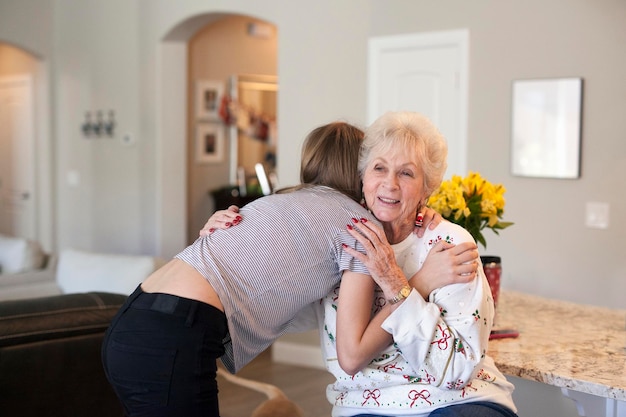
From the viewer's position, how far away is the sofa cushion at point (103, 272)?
12.0 ft

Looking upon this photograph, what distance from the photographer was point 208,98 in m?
7.29

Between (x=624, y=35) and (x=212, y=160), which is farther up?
(x=624, y=35)

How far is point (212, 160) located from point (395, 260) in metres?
→ 5.51

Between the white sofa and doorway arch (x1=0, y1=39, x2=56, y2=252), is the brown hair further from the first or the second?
doorway arch (x1=0, y1=39, x2=56, y2=252)

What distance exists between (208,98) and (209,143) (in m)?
0.42

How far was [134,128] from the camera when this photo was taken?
7094 mm

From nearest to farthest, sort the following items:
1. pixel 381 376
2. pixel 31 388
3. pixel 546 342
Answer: pixel 381 376 → pixel 546 342 → pixel 31 388

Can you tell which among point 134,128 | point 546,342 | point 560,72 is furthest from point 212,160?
point 546,342

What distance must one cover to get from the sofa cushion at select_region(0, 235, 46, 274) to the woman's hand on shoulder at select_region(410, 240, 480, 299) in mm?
2965

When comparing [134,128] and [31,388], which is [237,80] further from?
[31,388]

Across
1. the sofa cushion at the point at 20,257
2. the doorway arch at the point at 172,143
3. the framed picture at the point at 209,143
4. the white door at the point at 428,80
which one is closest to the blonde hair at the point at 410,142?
the sofa cushion at the point at 20,257

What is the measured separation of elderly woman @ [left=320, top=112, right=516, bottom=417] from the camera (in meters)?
1.91

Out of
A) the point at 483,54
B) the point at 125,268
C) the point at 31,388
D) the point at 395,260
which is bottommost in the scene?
the point at 31,388

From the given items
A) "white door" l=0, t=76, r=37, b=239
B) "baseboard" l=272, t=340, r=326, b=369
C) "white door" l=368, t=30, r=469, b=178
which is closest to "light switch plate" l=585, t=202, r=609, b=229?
"white door" l=368, t=30, r=469, b=178
